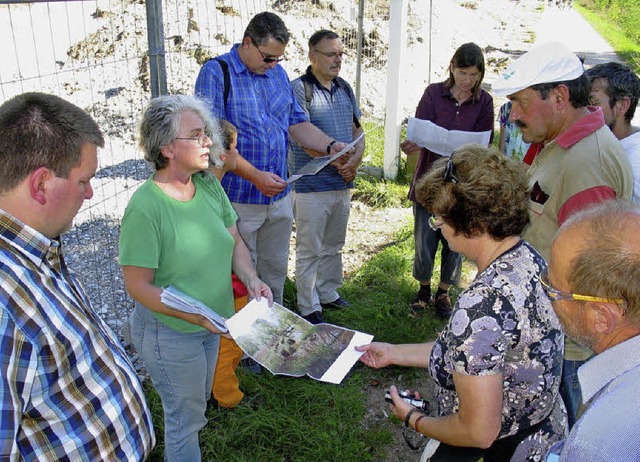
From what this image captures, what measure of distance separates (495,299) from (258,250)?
254cm

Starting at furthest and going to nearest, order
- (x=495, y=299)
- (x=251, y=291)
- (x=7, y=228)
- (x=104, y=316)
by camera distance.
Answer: (x=104, y=316), (x=251, y=291), (x=495, y=299), (x=7, y=228)

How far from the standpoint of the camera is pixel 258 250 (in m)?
4.11

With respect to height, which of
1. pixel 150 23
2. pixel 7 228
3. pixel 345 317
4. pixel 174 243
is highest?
pixel 150 23

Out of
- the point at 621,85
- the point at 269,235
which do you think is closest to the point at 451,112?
the point at 621,85

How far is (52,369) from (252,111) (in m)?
2.49

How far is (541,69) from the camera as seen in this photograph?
2.58 metres

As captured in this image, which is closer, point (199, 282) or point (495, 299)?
point (495, 299)

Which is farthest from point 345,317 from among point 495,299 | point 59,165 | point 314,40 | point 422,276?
point 59,165

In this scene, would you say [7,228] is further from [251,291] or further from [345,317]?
[345,317]

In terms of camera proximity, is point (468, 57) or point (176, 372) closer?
point (176, 372)

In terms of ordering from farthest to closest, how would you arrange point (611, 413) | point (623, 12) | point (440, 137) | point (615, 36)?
point (623, 12)
point (615, 36)
point (440, 137)
point (611, 413)

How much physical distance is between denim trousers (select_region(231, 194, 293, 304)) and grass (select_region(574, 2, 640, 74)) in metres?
12.1

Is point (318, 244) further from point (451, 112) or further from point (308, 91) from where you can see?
point (451, 112)

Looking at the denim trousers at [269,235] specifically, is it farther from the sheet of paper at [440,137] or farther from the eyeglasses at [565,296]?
the eyeglasses at [565,296]
